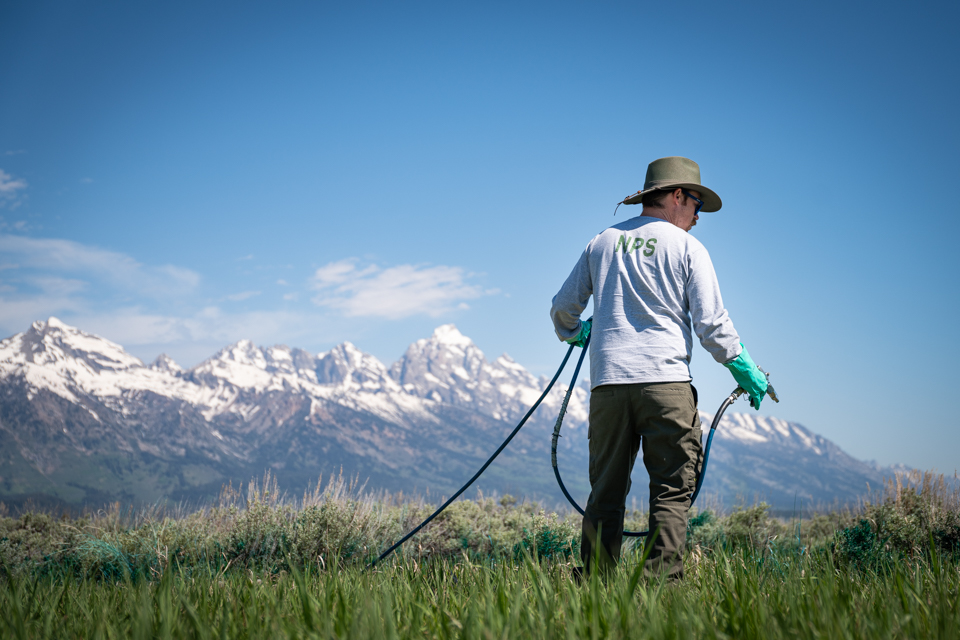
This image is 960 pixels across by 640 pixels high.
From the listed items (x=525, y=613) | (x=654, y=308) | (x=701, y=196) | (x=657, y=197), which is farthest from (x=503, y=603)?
(x=701, y=196)

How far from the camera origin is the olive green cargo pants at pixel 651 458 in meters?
2.97

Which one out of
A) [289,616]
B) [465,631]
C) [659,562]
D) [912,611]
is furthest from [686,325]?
[289,616]

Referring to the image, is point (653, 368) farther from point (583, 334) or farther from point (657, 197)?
point (657, 197)

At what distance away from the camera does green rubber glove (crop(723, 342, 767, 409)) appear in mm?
3146

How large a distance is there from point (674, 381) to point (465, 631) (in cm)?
177

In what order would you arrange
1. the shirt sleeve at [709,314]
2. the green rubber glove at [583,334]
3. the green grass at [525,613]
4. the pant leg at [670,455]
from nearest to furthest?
1. the green grass at [525,613]
2. the pant leg at [670,455]
3. the shirt sleeve at [709,314]
4. the green rubber glove at [583,334]

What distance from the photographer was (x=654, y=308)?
313 cm

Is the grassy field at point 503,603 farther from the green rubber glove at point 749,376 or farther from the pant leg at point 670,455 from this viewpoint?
the green rubber glove at point 749,376

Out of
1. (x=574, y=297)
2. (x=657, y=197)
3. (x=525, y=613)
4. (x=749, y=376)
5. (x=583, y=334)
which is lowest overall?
(x=525, y=613)

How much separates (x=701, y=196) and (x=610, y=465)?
64.6 inches

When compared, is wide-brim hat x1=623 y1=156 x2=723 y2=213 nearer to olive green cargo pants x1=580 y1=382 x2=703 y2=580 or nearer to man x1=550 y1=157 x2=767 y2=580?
man x1=550 y1=157 x2=767 y2=580

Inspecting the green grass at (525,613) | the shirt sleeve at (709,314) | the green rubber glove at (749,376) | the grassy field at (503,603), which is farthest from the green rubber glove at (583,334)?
the green grass at (525,613)

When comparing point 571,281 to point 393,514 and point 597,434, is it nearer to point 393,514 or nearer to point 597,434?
point 597,434

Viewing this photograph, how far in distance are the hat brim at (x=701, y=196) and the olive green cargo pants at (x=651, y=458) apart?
1107mm
